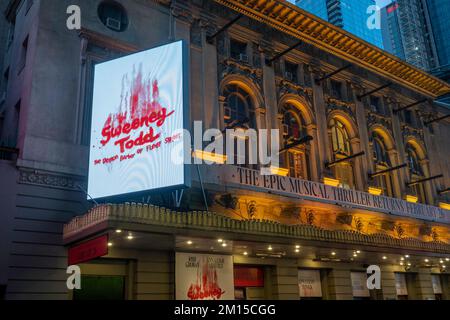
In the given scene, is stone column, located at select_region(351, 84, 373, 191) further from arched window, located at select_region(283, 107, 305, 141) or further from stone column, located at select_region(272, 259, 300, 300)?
stone column, located at select_region(272, 259, 300, 300)

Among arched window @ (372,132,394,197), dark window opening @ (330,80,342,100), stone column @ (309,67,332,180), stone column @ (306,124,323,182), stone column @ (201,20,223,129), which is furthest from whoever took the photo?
arched window @ (372,132,394,197)

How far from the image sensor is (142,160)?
1666 centimetres

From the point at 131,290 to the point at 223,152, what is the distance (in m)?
7.75

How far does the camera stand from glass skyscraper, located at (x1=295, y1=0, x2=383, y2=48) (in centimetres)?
15162

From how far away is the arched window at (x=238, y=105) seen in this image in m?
23.2

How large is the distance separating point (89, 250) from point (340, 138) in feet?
59.9

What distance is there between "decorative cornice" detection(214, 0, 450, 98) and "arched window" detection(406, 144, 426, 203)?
5128 mm

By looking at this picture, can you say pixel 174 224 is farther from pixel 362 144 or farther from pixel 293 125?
pixel 362 144

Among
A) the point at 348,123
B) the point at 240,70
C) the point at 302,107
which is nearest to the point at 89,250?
the point at 240,70

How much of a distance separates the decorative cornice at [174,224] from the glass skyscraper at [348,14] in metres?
139

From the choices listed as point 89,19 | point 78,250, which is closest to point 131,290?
point 78,250

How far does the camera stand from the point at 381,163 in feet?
95.8

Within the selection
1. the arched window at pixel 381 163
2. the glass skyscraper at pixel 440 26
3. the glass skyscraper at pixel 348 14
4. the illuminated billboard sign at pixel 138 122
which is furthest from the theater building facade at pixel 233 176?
the glass skyscraper at pixel 348 14

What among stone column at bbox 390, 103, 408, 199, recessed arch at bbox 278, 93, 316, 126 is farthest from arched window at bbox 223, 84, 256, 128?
stone column at bbox 390, 103, 408, 199
